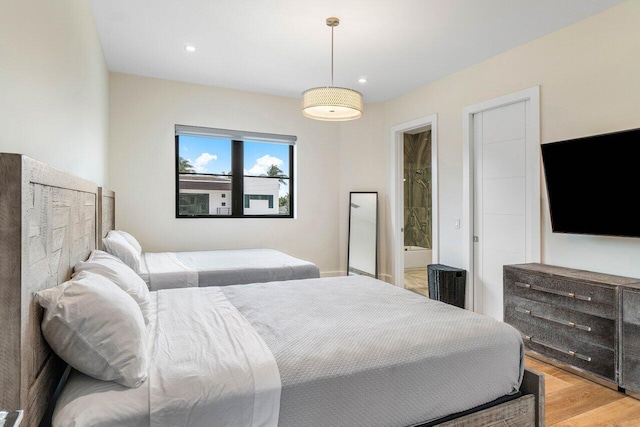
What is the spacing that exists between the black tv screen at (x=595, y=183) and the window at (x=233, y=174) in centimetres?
335

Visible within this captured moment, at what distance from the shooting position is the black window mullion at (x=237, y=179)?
5.16 metres

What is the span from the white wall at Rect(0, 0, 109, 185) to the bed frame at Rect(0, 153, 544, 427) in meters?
0.20

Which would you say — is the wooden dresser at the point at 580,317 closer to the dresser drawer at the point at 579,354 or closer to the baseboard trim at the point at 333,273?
the dresser drawer at the point at 579,354

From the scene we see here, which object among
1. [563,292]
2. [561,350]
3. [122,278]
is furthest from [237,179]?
[561,350]

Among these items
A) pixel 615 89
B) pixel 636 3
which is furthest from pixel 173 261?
pixel 636 3

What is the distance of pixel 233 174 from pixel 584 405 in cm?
438

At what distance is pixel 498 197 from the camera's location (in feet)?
12.6

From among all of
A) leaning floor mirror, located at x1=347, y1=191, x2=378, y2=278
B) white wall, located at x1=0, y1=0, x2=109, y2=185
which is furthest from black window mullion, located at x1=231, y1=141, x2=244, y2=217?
white wall, located at x1=0, y1=0, x2=109, y2=185

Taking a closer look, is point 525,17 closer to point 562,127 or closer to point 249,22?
point 562,127

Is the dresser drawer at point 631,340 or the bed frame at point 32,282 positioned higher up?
the bed frame at point 32,282

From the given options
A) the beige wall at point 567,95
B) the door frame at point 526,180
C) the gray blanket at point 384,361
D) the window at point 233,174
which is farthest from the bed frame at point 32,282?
the window at point 233,174

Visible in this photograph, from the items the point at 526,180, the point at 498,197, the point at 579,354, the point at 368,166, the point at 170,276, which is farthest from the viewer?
the point at 368,166

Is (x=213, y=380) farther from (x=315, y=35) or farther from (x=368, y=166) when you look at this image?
(x=368, y=166)

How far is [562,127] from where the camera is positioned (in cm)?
320
